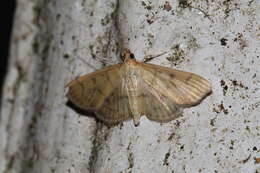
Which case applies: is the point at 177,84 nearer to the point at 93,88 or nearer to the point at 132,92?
the point at 132,92

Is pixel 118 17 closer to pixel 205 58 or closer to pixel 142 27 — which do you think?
pixel 142 27

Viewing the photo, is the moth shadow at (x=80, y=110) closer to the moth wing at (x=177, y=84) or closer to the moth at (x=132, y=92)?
the moth at (x=132, y=92)

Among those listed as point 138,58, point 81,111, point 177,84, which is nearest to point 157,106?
point 177,84

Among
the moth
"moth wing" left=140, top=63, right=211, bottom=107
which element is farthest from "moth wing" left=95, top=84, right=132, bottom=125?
"moth wing" left=140, top=63, right=211, bottom=107

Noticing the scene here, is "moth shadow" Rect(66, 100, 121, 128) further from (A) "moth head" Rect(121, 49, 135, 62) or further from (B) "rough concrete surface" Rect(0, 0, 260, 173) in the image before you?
(A) "moth head" Rect(121, 49, 135, 62)

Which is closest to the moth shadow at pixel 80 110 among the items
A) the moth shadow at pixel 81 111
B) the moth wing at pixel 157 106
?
the moth shadow at pixel 81 111
